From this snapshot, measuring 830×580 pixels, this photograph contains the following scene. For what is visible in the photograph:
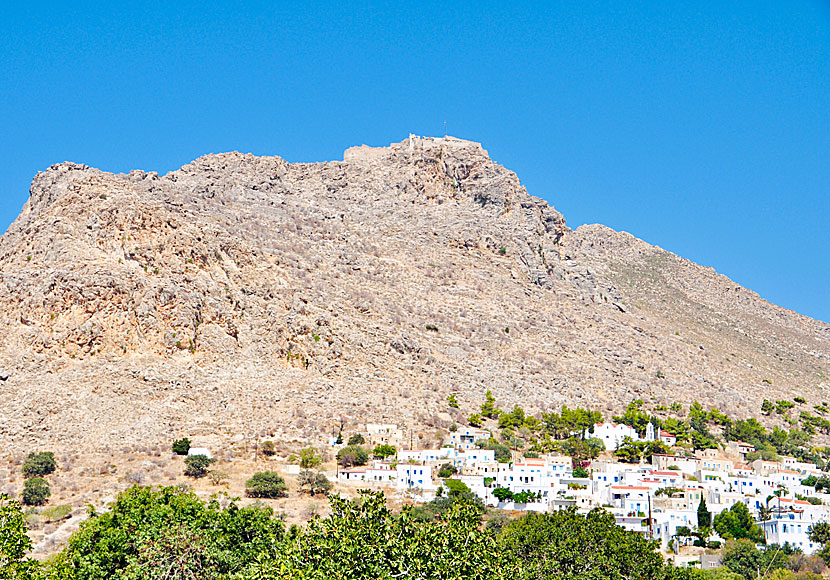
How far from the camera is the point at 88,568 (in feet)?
94.1

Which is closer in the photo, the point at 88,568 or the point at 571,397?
the point at 88,568

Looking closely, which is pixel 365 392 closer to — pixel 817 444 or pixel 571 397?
pixel 571 397

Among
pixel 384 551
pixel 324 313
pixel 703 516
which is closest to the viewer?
pixel 384 551

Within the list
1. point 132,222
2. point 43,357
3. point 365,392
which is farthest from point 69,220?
point 365,392

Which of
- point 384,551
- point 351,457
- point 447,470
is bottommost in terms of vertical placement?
point 384,551

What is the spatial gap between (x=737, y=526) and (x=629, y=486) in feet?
20.1

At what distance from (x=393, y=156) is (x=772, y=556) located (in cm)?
7598

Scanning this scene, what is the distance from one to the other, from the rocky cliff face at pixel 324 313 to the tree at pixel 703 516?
18.4 m

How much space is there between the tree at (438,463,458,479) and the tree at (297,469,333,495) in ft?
24.4

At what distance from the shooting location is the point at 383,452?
2386 inches

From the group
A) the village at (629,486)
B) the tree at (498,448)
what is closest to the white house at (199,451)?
the village at (629,486)

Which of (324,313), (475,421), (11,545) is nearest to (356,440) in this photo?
(475,421)

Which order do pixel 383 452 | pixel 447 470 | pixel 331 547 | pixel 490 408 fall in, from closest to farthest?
1. pixel 331 547
2. pixel 447 470
3. pixel 383 452
4. pixel 490 408

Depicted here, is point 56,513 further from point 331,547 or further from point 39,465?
point 331,547
